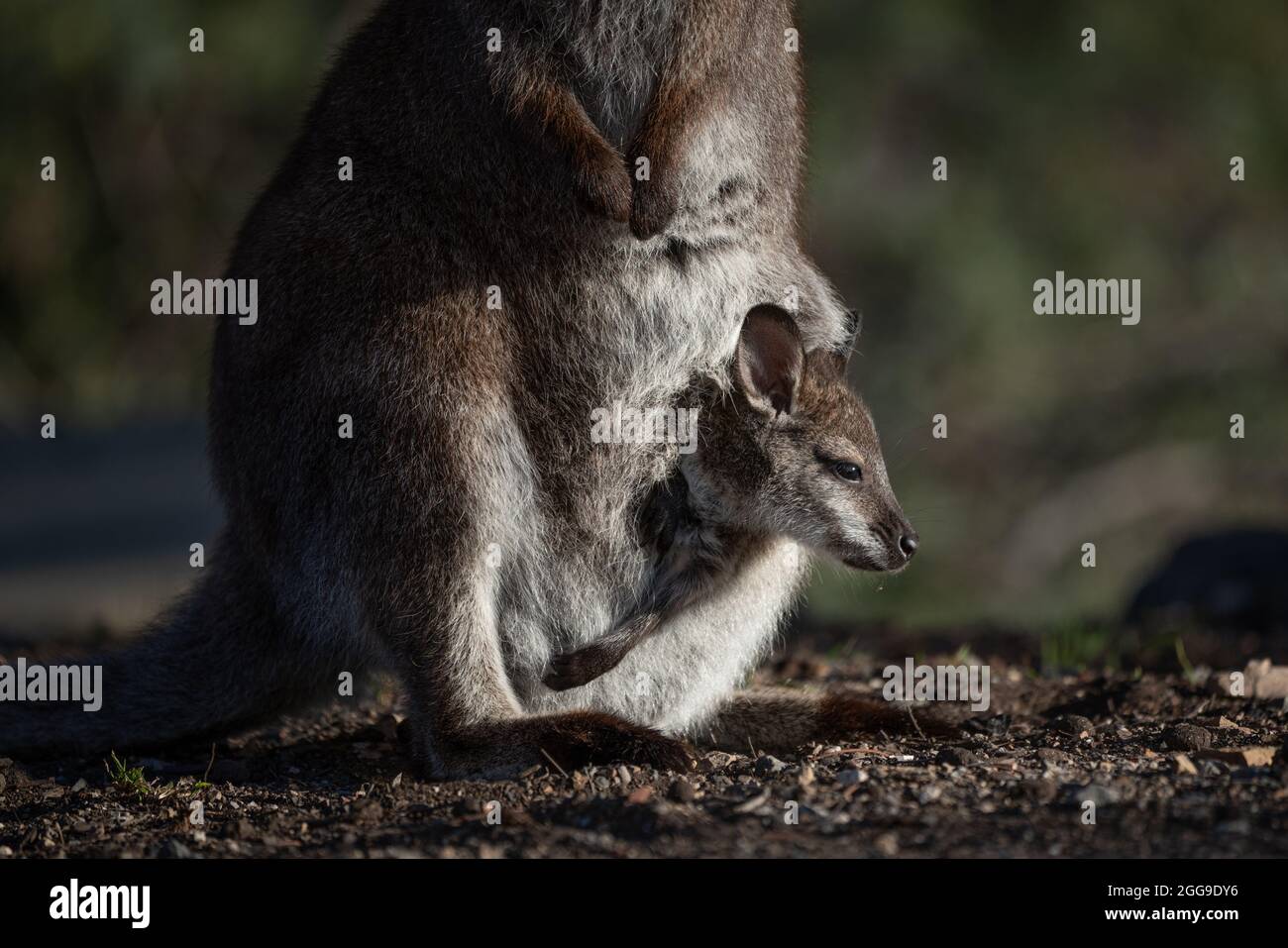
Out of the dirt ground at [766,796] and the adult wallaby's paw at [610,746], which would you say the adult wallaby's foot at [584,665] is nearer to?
the adult wallaby's paw at [610,746]

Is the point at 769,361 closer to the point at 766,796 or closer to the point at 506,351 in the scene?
the point at 506,351

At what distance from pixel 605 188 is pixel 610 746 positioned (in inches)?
64.1

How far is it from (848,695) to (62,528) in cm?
744

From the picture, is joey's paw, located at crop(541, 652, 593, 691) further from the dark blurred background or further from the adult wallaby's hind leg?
the dark blurred background

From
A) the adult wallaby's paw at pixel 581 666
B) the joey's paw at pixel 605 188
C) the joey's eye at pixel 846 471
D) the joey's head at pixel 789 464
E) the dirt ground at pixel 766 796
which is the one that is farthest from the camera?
the joey's eye at pixel 846 471

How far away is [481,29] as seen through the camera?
208 inches

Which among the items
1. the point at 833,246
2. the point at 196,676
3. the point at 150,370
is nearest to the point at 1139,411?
the point at 833,246

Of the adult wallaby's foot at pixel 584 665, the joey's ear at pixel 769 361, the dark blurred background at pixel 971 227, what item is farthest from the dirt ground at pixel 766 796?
the dark blurred background at pixel 971 227

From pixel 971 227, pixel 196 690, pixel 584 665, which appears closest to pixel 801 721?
pixel 584 665

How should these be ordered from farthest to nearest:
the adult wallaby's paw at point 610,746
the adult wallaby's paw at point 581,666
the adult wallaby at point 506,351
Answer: the adult wallaby's paw at point 581,666 → the adult wallaby at point 506,351 → the adult wallaby's paw at point 610,746

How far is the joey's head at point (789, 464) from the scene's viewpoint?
211 inches

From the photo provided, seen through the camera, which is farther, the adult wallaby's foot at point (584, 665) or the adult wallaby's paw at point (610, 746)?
the adult wallaby's foot at point (584, 665)

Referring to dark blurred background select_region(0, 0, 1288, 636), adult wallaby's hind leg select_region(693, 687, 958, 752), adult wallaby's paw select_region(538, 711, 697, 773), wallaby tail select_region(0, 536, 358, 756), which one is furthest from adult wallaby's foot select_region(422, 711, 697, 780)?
dark blurred background select_region(0, 0, 1288, 636)

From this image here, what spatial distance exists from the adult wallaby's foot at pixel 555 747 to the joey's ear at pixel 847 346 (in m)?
1.52
